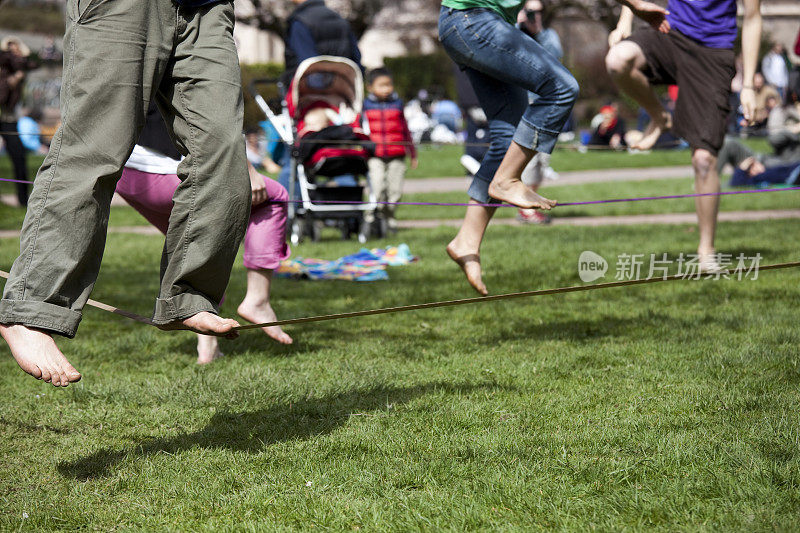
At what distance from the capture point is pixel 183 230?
3105 mm

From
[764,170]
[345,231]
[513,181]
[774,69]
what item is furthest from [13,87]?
[774,69]

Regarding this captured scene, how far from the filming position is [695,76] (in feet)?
19.7

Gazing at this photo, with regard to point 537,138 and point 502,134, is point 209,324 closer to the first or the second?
point 537,138

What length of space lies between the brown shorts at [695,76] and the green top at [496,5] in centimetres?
189

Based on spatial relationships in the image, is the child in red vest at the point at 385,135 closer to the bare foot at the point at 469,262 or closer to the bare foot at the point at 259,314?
the bare foot at the point at 469,262

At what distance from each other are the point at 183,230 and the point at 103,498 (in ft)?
Answer: 2.84

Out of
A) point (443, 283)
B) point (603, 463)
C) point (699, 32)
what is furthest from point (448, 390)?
point (699, 32)

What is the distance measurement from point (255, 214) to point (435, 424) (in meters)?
1.34

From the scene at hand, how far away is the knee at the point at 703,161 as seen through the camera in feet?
20.1

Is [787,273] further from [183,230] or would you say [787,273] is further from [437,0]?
[437,0]

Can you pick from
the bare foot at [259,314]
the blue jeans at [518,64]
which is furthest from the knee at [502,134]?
the bare foot at [259,314]

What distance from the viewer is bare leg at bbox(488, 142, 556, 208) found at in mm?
4316

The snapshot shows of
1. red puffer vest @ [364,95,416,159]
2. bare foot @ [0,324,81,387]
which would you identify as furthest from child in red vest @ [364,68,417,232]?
bare foot @ [0,324,81,387]

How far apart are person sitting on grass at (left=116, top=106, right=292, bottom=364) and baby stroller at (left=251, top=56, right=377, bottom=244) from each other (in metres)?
4.92
